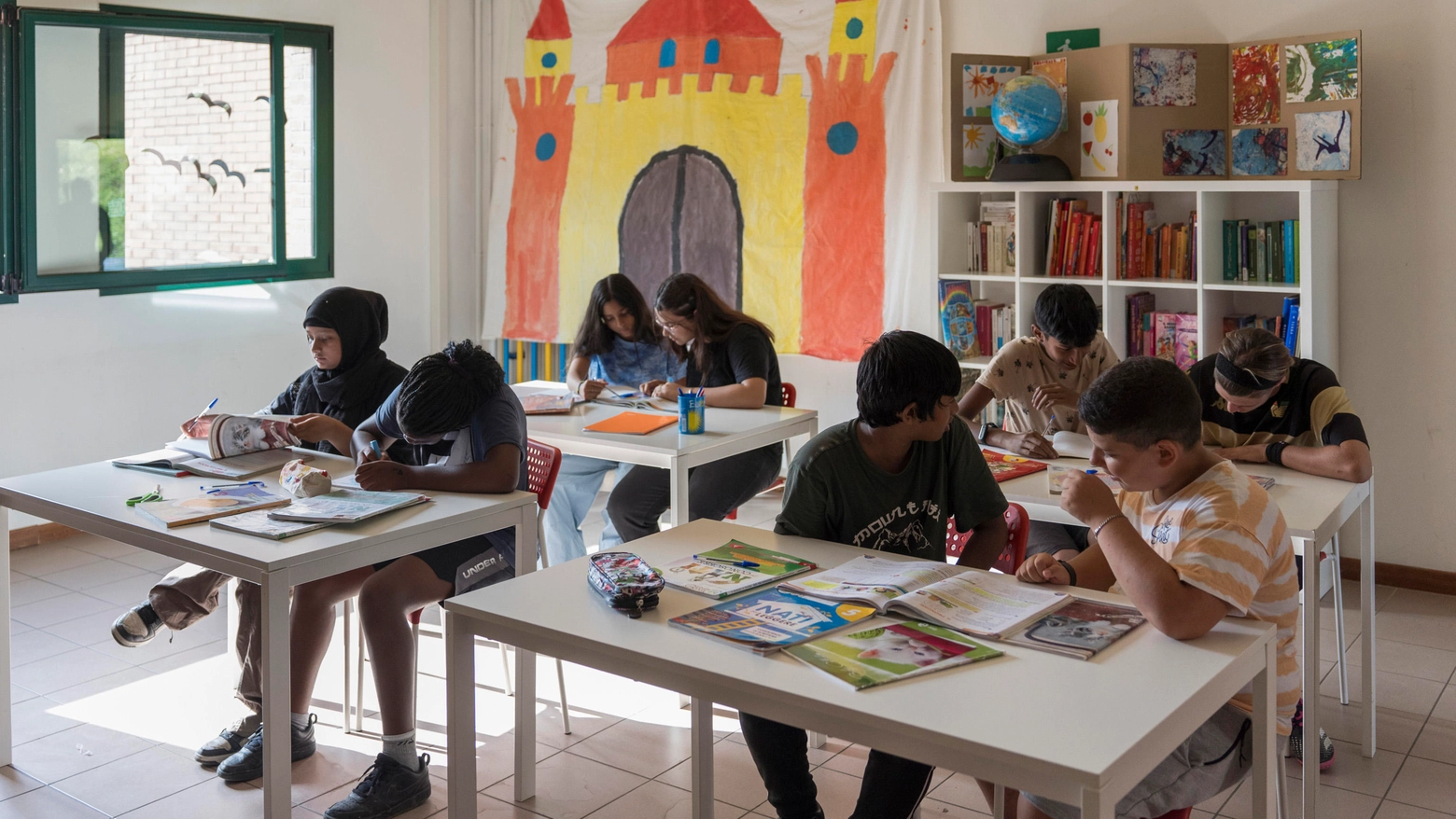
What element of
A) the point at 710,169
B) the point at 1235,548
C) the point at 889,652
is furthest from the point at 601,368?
the point at 1235,548

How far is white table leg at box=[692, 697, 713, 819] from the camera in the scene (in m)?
2.41

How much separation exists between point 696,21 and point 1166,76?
2.19m

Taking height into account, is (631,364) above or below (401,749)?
above

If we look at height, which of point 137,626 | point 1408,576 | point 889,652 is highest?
point 889,652

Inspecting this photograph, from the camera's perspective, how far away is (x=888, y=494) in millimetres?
2369

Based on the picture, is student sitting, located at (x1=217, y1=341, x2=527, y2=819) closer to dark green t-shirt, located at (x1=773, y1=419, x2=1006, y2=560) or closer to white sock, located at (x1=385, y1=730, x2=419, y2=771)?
white sock, located at (x1=385, y1=730, x2=419, y2=771)

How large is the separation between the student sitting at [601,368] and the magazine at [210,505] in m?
1.33

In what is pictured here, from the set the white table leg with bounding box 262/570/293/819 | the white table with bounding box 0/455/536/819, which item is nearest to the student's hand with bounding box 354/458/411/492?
the white table with bounding box 0/455/536/819

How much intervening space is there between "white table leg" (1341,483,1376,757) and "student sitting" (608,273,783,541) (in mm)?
1720

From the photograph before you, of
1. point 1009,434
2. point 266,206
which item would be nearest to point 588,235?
point 266,206

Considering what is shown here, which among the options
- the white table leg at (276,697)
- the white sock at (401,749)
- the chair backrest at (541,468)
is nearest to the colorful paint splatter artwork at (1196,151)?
the chair backrest at (541,468)

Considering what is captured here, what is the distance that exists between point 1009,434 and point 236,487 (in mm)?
2025

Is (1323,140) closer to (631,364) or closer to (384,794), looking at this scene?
(631,364)

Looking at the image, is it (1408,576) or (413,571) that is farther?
(1408,576)
